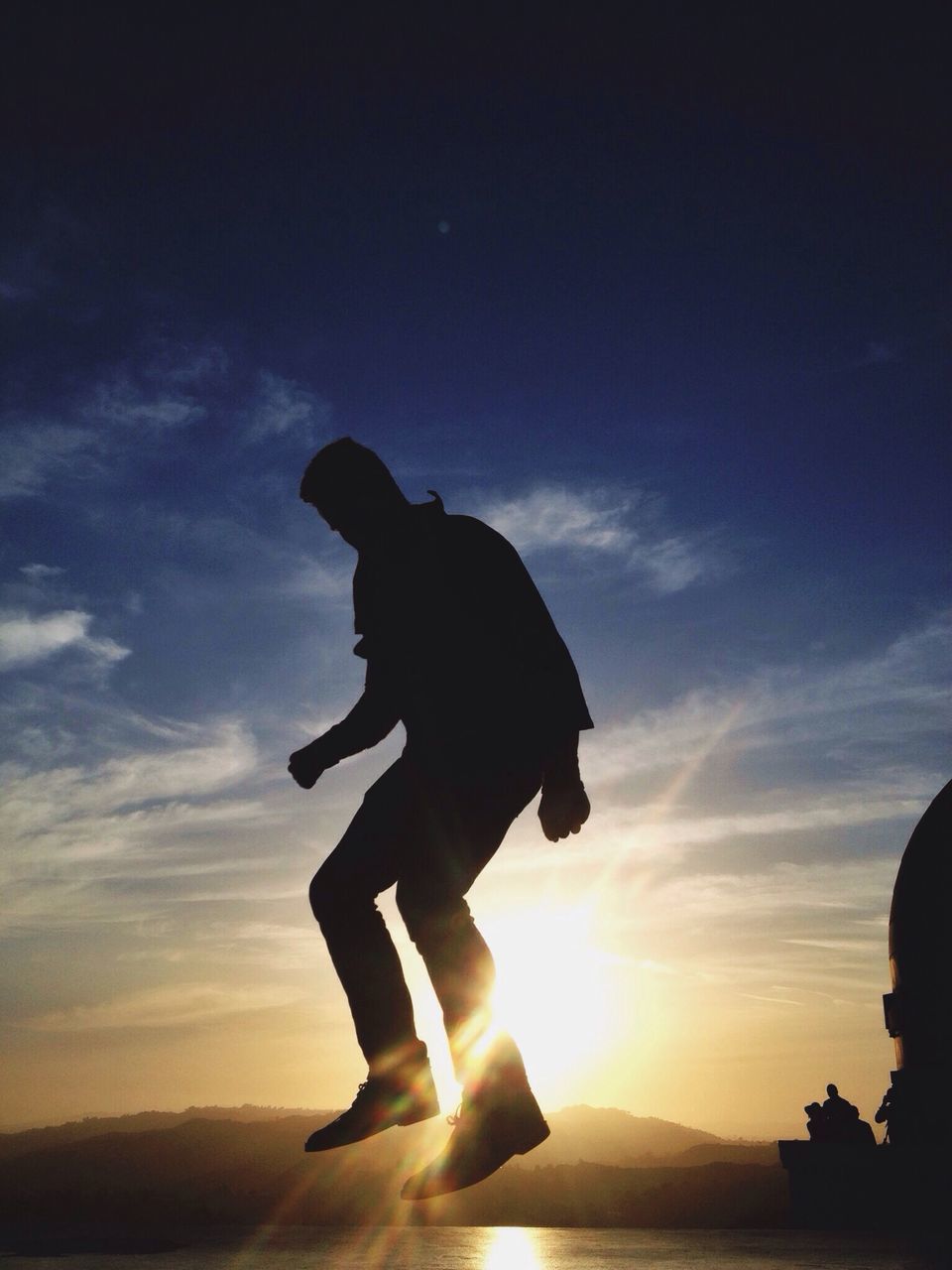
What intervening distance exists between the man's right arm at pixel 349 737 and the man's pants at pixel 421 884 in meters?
0.40

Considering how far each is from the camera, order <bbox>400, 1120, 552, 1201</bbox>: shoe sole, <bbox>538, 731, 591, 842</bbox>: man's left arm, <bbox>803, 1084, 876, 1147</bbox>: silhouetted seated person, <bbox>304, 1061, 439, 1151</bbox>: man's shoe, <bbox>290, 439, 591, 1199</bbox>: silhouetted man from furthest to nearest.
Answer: <bbox>803, 1084, 876, 1147</bbox>: silhouetted seated person
<bbox>538, 731, 591, 842</bbox>: man's left arm
<bbox>290, 439, 591, 1199</bbox>: silhouetted man
<bbox>304, 1061, 439, 1151</bbox>: man's shoe
<bbox>400, 1120, 552, 1201</bbox>: shoe sole

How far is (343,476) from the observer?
4.57 meters

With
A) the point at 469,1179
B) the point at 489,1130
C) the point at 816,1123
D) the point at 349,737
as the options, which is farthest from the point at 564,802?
the point at 816,1123

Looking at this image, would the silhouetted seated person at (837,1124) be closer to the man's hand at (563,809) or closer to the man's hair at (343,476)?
the man's hand at (563,809)

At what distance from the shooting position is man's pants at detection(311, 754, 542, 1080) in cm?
418

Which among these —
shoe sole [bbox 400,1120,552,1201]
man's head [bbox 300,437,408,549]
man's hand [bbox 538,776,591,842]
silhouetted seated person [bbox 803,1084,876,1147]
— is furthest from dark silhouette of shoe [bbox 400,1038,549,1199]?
silhouetted seated person [bbox 803,1084,876,1147]

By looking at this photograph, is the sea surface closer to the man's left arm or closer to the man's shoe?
the man's shoe

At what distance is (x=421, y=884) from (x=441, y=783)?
438 millimetres

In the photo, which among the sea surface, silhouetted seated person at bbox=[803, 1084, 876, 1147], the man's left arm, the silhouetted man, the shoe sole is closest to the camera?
the shoe sole

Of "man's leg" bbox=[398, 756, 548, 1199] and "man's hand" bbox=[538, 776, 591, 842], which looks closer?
"man's leg" bbox=[398, 756, 548, 1199]

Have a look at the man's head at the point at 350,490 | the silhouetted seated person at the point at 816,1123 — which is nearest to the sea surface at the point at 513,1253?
the man's head at the point at 350,490

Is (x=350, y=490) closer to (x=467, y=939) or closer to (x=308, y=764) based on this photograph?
(x=308, y=764)

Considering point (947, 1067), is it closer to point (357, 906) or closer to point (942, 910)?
point (942, 910)

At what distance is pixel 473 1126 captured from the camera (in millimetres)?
3996
